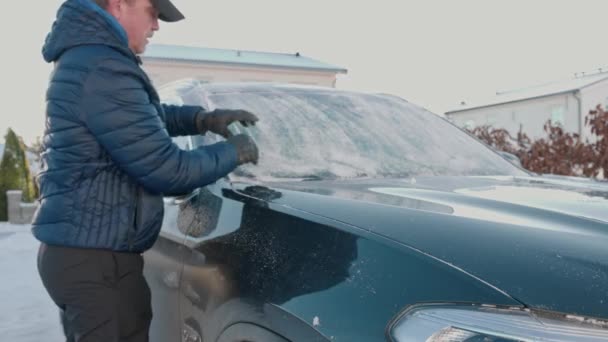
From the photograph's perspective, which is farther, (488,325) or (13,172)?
(13,172)

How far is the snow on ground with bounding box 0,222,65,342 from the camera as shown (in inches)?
173

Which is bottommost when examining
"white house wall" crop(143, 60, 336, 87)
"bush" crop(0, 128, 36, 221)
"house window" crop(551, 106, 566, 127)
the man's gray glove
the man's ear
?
"bush" crop(0, 128, 36, 221)

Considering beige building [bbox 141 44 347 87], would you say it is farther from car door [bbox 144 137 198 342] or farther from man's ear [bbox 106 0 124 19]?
man's ear [bbox 106 0 124 19]

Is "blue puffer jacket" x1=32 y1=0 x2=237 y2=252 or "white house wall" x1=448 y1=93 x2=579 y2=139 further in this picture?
"white house wall" x1=448 y1=93 x2=579 y2=139

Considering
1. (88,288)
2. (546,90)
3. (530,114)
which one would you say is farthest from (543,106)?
(88,288)

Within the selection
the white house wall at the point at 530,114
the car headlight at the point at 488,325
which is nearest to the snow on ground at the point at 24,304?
the car headlight at the point at 488,325

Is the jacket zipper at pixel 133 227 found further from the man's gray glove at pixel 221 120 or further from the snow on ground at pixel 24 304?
the snow on ground at pixel 24 304

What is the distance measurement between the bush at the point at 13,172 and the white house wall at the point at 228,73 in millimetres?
9977

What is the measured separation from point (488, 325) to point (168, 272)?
1.40m

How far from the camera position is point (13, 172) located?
42.3ft

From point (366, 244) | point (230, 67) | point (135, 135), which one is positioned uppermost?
point (230, 67)

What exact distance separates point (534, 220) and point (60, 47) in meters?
1.54

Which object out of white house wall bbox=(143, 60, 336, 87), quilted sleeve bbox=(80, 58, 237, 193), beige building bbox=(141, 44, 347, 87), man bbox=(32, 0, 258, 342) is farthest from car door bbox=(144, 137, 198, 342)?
beige building bbox=(141, 44, 347, 87)

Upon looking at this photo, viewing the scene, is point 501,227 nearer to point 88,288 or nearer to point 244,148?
point 244,148
